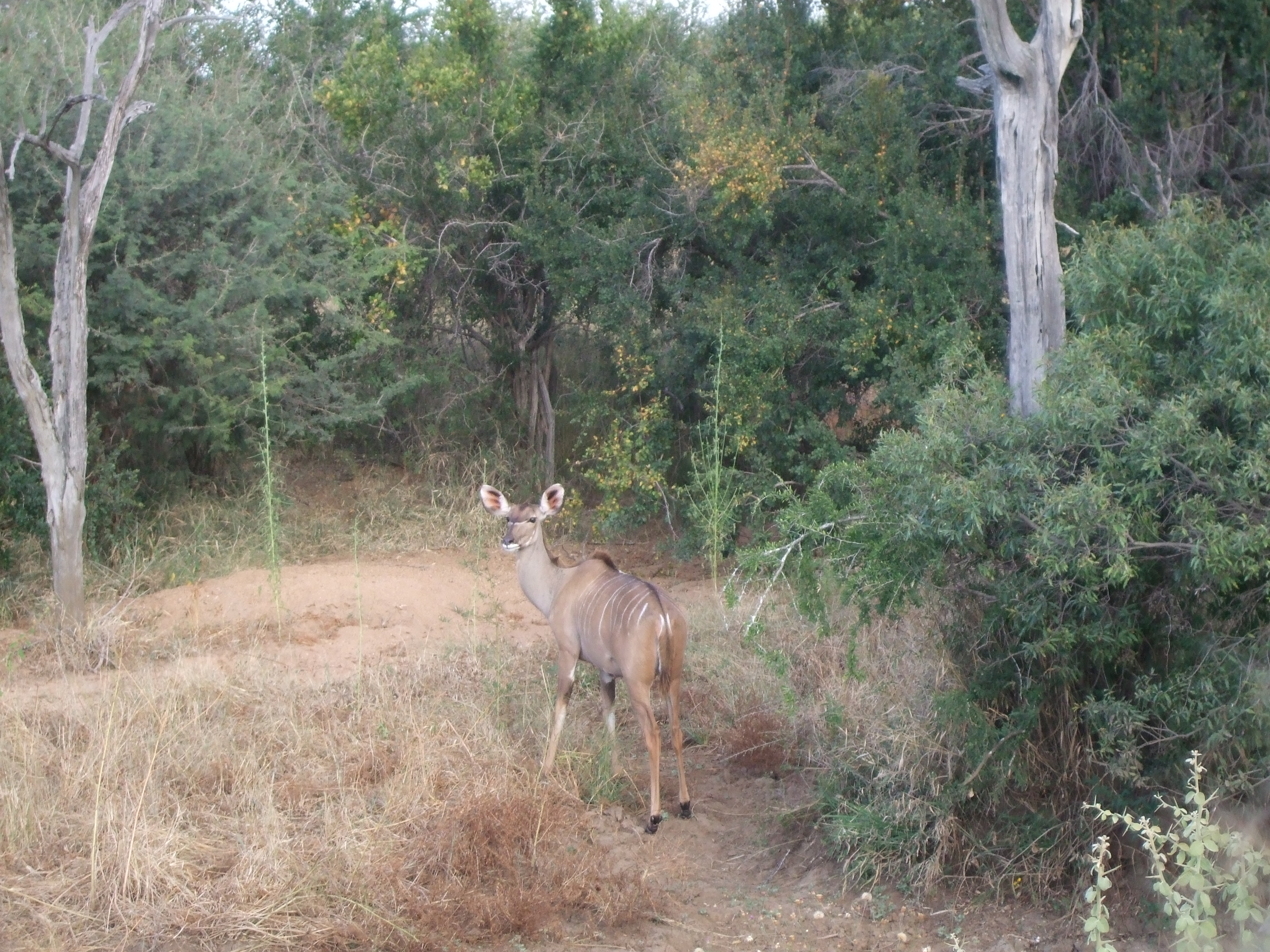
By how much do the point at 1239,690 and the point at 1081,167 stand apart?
733 cm

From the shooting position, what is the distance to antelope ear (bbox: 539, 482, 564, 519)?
8391 millimetres

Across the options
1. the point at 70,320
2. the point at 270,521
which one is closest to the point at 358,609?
the point at 270,521

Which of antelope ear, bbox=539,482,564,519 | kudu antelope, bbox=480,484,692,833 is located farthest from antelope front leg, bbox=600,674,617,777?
antelope ear, bbox=539,482,564,519

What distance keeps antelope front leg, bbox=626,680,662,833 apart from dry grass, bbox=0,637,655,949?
1.22ft

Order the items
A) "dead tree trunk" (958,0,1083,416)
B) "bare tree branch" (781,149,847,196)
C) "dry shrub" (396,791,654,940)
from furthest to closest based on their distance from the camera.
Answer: "bare tree branch" (781,149,847,196)
"dead tree trunk" (958,0,1083,416)
"dry shrub" (396,791,654,940)

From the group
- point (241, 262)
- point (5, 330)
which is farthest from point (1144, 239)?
point (241, 262)

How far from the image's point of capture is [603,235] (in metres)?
12.2

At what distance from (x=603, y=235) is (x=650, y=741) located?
21.1ft

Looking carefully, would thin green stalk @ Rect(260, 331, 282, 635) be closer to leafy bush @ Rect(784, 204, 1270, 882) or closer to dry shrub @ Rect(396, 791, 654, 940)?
dry shrub @ Rect(396, 791, 654, 940)

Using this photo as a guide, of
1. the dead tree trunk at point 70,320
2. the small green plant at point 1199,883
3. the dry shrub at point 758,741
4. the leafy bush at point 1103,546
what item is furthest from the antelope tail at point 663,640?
the dead tree trunk at point 70,320

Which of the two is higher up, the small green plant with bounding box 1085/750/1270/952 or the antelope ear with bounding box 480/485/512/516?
the antelope ear with bounding box 480/485/512/516

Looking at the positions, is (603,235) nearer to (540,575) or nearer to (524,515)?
(524,515)

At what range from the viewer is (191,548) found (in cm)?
1155

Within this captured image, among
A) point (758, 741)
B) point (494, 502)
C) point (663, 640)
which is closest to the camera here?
point (663, 640)
